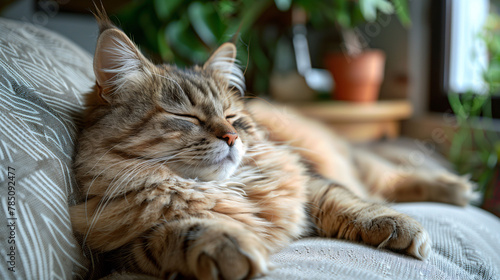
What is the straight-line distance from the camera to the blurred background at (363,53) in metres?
1.84

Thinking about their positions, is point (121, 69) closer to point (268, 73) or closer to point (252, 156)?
point (252, 156)

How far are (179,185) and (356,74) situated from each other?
1.79 metres

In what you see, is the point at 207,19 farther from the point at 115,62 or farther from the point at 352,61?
the point at 352,61

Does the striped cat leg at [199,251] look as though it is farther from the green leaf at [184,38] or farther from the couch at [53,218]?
the green leaf at [184,38]

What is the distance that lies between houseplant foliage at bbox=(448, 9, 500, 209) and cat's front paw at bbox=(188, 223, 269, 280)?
1.56m

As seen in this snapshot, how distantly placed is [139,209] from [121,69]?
0.36 meters

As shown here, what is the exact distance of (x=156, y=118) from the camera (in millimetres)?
888

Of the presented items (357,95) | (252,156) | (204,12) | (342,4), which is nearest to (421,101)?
(357,95)

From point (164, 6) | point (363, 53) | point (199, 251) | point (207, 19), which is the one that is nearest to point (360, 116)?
point (363, 53)

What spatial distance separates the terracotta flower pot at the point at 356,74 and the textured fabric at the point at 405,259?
4.66ft

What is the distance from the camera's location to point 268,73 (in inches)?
111

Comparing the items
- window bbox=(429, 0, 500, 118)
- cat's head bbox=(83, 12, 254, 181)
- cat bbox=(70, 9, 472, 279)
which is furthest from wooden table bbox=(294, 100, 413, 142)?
cat's head bbox=(83, 12, 254, 181)

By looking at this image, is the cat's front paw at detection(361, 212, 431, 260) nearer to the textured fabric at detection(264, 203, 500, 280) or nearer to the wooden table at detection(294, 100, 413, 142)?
the textured fabric at detection(264, 203, 500, 280)

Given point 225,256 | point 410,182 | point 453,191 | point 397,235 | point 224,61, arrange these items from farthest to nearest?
point 410,182, point 453,191, point 224,61, point 397,235, point 225,256
